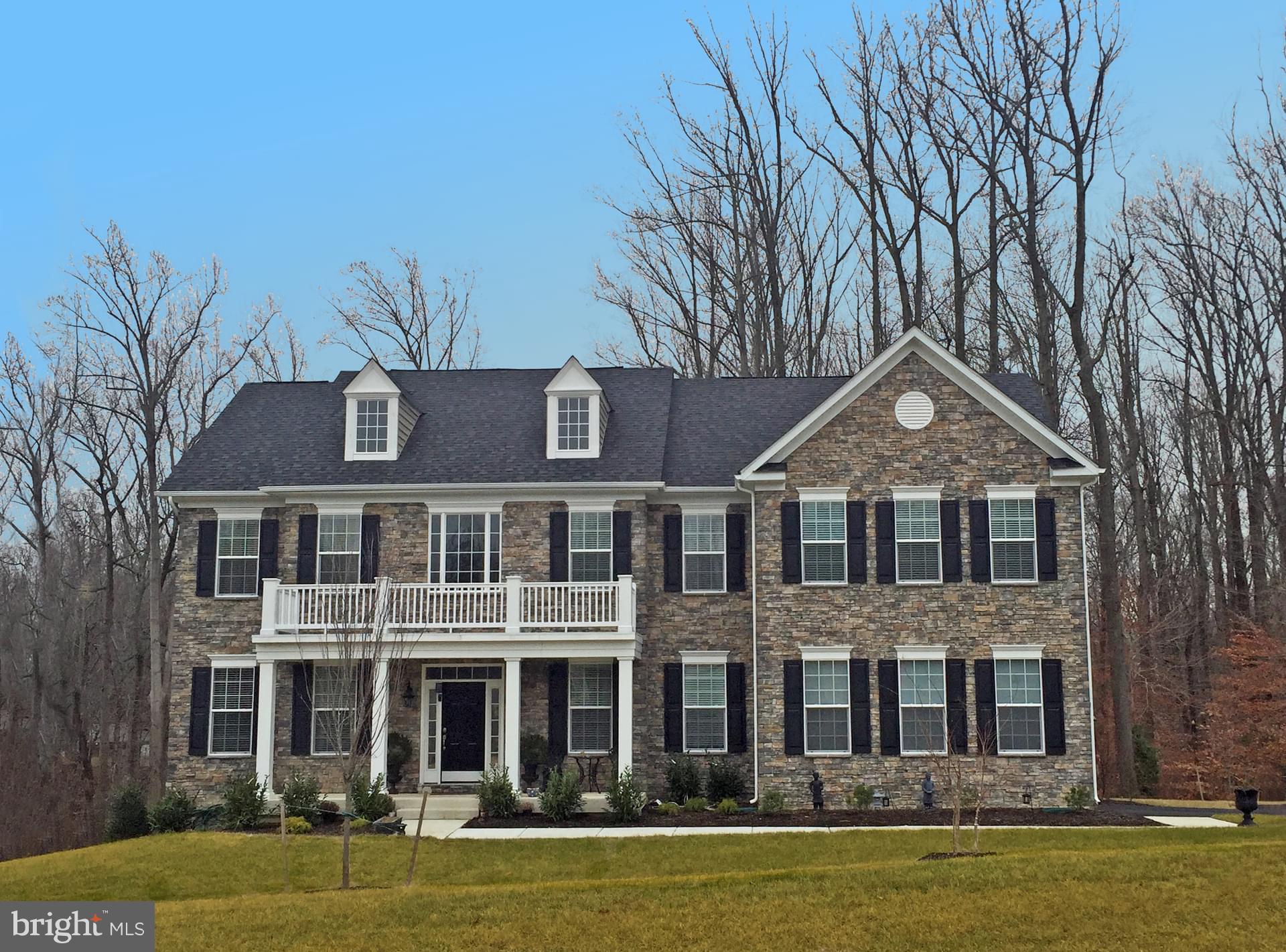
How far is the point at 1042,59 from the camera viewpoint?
3225 cm

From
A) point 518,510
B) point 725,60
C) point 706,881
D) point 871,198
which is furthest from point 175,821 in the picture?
point 725,60

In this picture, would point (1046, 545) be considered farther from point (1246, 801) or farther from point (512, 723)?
point (512, 723)

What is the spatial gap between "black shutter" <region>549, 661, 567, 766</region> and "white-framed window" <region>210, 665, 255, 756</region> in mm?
5878

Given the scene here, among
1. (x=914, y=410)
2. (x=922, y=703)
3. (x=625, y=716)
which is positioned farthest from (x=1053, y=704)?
(x=625, y=716)

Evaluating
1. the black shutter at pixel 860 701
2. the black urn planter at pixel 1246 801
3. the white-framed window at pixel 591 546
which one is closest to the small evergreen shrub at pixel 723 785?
the black shutter at pixel 860 701

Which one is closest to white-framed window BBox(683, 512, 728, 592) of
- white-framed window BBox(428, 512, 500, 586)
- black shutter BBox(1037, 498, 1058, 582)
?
white-framed window BBox(428, 512, 500, 586)

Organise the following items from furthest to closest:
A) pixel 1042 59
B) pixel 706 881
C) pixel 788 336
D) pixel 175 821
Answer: pixel 788 336 → pixel 1042 59 → pixel 175 821 → pixel 706 881

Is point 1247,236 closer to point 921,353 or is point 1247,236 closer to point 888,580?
point 921,353

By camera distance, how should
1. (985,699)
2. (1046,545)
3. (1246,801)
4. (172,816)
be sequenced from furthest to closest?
(1046,545), (985,699), (172,816), (1246,801)

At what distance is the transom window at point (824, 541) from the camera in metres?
24.7

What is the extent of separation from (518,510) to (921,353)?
828 cm

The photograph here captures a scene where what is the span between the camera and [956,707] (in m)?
24.0

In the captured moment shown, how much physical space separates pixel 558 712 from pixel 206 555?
7807 millimetres

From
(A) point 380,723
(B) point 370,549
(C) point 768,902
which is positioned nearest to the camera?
(C) point 768,902
